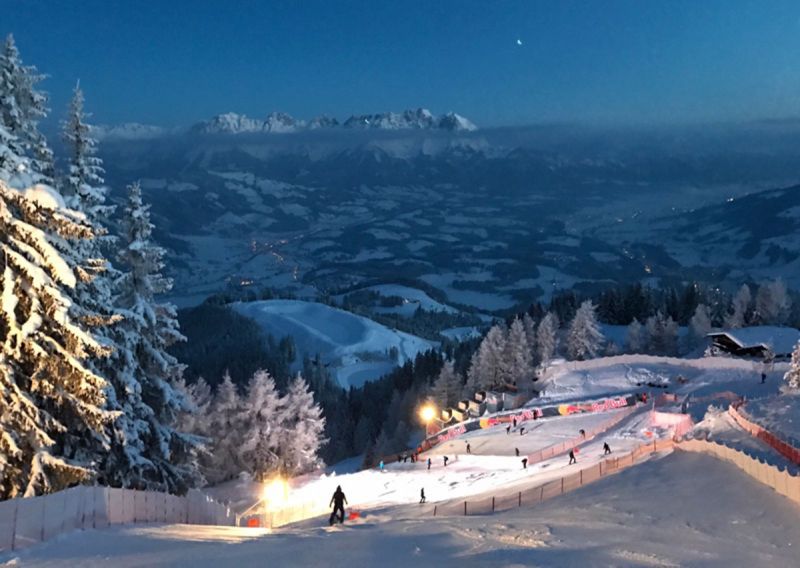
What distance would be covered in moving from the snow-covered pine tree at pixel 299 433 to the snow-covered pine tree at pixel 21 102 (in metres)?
43.4

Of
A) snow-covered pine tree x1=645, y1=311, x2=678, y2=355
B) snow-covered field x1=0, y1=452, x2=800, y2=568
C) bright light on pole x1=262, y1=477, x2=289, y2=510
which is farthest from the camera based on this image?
snow-covered pine tree x1=645, y1=311, x2=678, y2=355

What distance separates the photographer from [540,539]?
18.5 meters

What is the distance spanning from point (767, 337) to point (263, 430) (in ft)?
187

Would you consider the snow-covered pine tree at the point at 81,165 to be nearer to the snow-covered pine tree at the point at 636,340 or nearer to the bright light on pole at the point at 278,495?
the bright light on pole at the point at 278,495

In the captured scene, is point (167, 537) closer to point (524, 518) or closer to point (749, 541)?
point (524, 518)

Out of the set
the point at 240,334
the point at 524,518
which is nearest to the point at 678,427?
the point at 524,518

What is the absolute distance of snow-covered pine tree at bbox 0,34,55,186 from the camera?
19578 millimetres

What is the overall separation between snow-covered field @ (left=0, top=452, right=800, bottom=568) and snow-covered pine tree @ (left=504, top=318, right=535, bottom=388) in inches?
2261

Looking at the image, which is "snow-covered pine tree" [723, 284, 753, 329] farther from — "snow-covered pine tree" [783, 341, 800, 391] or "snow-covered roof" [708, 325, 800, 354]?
"snow-covered pine tree" [783, 341, 800, 391]

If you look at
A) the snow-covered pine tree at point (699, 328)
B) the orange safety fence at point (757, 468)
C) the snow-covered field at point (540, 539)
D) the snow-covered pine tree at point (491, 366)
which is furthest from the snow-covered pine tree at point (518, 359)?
the snow-covered field at point (540, 539)

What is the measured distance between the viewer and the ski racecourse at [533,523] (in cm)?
1555

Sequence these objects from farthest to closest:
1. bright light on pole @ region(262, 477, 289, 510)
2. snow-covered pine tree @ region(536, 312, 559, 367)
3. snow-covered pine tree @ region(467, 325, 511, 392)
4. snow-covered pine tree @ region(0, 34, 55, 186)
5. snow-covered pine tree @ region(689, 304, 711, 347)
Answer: snow-covered pine tree @ region(689, 304, 711, 347) → snow-covered pine tree @ region(536, 312, 559, 367) → snow-covered pine tree @ region(467, 325, 511, 392) → bright light on pole @ region(262, 477, 289, 510) → snow-covered pine tree @ region(0, 34, 55, 186)

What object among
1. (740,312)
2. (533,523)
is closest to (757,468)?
(533,523)

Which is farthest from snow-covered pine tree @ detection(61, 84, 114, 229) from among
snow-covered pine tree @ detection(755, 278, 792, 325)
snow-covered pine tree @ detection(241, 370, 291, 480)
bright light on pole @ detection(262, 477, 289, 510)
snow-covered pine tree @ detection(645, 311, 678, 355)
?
snow-covered pine tree @ detection(755, 278, 792, 325)
